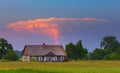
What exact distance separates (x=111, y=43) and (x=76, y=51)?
29.8 m

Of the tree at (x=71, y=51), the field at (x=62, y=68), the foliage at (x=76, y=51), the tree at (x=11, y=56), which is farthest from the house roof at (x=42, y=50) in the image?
the field at (x=62, y=68)

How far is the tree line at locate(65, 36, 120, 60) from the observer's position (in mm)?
125688

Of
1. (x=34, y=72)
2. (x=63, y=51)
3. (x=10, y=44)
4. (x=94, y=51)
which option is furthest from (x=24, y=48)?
(x=34, y=72)

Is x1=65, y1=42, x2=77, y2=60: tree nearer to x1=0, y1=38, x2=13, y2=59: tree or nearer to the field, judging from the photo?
x1=0, y1=38, x2=13, y2=59: tree

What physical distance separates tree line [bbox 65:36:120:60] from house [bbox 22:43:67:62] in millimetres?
3357

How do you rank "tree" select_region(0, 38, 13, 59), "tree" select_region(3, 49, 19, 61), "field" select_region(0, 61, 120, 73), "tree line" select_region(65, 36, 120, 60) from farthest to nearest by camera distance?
"tree" select_region(0, 38, 13, 59), "tree line" select_region(65, 36, 120, 60), "tree" select_region(3, 49, 19, 61), "field" select_region(0, 61, 120, 73)

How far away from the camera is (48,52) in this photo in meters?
133

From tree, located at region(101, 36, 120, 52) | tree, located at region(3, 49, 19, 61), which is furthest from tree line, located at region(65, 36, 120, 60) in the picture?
tree, located at region(3, 49, 19, 61)

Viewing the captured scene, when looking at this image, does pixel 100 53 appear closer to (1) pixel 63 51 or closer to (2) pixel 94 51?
(2) pixel 94 51

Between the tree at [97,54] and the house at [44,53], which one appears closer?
the house at [44,53]

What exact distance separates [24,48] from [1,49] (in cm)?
784

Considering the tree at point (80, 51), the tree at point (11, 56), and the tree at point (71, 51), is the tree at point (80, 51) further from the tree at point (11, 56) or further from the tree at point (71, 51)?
the tree at point (11, 56)

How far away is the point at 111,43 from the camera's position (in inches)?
5989

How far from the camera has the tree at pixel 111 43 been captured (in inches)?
5984
